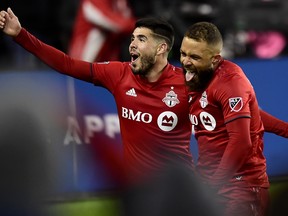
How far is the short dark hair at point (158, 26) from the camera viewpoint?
5.43 m

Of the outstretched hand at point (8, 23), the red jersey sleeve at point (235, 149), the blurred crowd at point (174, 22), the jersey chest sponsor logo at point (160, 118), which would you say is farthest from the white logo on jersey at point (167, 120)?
the blurred crowd at point (174, 22)

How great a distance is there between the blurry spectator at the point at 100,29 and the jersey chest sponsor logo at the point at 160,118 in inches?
158

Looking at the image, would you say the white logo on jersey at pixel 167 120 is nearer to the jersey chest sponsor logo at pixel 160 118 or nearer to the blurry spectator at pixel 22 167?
the jersey chest sponsor logo at pixel 160 118

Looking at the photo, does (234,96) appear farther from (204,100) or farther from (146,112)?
(146,112)

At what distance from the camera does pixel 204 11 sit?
11422mm

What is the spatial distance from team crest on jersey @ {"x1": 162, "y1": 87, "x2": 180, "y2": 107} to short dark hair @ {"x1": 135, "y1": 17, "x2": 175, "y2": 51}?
1.21 feet

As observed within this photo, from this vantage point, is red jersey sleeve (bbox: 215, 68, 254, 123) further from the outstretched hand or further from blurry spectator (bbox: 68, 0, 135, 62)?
blurry spectator (bbox: 68, 0, 135, 62)

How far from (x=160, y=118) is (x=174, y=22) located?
573cm

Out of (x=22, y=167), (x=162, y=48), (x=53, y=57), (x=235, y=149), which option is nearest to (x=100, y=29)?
(x=162, y=48)

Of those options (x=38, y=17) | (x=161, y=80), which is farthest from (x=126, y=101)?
(x=38, y=17)

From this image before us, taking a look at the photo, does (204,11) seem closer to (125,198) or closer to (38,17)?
(38,17)

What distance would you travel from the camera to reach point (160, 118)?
5.36 m

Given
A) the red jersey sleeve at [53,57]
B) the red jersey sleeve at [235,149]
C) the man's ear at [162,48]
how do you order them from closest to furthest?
1. the red jersey sleeve at [235,149]
2. the red jersey sleeve at [53,57]
3. the man's ear at [162,48]

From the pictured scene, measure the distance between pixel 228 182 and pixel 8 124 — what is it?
2.27m
